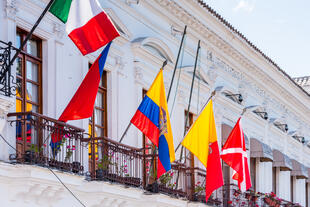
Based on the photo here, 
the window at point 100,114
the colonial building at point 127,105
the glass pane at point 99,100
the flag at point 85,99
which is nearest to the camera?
the flag at point 85,99

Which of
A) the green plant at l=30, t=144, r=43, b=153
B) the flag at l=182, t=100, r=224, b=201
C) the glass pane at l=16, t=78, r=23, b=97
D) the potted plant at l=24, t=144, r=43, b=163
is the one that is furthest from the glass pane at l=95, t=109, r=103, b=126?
the potted plant at l=24, t=144, r=43, b=163

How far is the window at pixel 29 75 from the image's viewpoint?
505 inches

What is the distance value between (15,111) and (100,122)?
3.25 metres

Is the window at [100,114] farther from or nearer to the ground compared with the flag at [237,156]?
farther from the ground

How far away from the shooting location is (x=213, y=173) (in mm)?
15867

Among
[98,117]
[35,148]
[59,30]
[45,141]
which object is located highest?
[59,30]

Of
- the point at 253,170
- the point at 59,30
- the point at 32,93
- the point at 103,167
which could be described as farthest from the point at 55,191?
the point at 253,170

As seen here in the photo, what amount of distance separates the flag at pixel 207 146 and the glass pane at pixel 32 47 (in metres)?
3.69

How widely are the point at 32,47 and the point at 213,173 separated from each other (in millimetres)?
4651

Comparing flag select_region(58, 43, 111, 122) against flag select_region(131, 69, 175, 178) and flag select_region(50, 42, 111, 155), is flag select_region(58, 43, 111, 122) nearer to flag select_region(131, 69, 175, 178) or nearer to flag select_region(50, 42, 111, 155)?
flag select_region(50, 42, 111, 155)

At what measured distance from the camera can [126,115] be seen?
16156mm

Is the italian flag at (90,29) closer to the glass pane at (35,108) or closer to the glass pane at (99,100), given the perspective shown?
the glass pane at (35,108)

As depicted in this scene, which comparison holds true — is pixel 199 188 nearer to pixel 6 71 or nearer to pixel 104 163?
pixel 104 163

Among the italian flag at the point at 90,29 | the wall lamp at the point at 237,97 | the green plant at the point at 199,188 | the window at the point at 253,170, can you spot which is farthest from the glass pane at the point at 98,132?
the window at the point at 253,170
